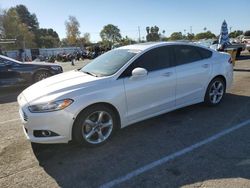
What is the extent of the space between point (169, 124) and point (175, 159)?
1.46m

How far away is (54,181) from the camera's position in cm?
345

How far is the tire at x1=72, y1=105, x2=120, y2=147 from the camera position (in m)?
4.12

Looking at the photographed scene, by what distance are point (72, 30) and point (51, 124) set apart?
91.4 meters

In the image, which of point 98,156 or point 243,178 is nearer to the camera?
point 243,178

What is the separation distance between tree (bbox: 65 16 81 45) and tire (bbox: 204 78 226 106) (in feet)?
290

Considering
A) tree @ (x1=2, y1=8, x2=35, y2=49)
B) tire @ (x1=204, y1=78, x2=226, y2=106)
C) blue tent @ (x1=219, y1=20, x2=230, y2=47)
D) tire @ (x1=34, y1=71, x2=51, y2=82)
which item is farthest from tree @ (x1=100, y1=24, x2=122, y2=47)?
tire @ (x1=204, y1=78, x2=226, y2=106)

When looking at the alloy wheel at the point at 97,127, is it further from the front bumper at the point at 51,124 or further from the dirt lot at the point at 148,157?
the front bumper at the point at 51,124

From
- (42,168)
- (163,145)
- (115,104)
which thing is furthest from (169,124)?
(42,168)

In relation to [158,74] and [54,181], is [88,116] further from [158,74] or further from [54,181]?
[158,74]

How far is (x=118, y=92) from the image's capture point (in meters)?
4.43

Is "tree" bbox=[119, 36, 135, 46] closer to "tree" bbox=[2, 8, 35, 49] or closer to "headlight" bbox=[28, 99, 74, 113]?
"tree" bbox=[2, 8, 35, 49]

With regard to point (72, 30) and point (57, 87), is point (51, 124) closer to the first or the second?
point (57, 87)

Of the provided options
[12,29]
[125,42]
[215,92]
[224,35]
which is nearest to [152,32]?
[125,42]

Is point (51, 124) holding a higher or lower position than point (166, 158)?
higher
